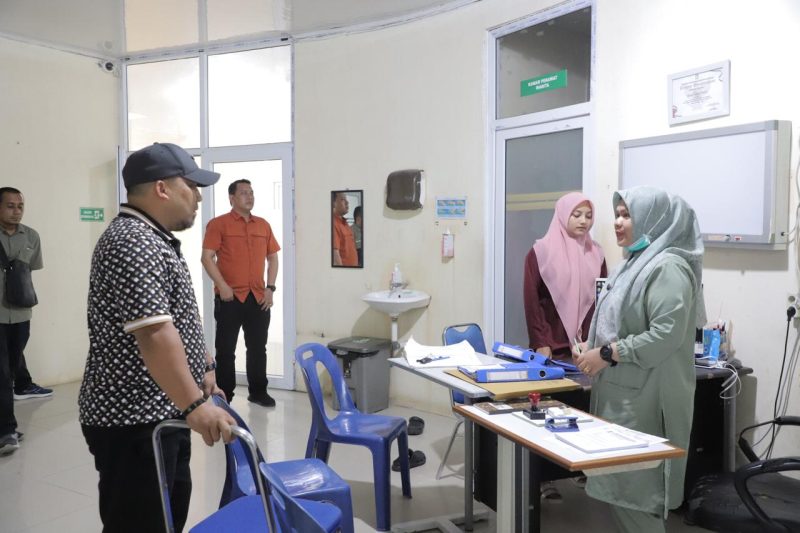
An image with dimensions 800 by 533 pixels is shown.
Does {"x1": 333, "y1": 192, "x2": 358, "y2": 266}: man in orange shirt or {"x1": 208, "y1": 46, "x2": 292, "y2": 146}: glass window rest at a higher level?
{"x1": 208, "y1": 46, "x2": 292, "y2": 146}: glass window

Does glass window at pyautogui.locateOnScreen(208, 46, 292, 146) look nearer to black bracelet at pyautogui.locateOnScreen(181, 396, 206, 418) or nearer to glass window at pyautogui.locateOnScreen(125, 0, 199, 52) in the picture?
glass window at pyautogui.locateOnScreen(125, 0, 199, 52)

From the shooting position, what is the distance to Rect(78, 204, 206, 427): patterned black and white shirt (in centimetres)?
149

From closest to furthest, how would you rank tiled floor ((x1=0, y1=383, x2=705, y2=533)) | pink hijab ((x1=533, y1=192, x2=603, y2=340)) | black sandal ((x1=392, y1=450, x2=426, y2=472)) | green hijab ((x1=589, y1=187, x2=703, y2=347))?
green hijab ((x1=589, y1=187, x2=703, y2=347)) → tiled floor ((x1=0, y1=383, x2=705, y2=533)) → pink hijab ((x1=533, y1=192, x2=603, y2=340)) → black sandal ((x1=392, y1=450, x2=426, y2=472))

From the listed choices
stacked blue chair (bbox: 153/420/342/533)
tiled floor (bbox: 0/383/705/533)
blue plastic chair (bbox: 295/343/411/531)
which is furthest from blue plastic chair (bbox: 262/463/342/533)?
tiled floor (bbox: 0/383/705/533)

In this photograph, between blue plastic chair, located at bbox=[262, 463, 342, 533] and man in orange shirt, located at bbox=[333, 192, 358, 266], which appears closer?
blue plastic chair, located at bbox=[262, 463, 342, 533]

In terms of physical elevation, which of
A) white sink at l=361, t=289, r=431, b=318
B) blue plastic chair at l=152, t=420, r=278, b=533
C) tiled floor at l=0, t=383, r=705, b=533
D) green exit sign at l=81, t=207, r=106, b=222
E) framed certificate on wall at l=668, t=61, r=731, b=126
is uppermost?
framed certificate on wall at l=668, t=61, r=731, b=126

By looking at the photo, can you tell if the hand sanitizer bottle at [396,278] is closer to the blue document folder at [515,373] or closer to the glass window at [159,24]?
the blue document folder at [515,373]

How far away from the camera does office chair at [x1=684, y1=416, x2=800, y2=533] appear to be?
182 centimetres

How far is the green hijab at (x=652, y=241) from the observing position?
6.93 feet

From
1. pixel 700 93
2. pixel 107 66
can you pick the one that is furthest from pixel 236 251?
pixel 700 93

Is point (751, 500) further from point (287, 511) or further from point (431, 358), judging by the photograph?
point (287, 511)

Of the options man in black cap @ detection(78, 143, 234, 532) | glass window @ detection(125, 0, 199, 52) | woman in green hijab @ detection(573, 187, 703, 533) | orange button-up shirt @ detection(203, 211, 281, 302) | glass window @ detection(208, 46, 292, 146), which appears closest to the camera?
man in black cap @ detection(78, 143, 234, 532)

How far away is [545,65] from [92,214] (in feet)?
13.7

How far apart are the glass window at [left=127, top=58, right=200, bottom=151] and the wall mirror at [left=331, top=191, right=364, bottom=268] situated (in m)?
1.57
